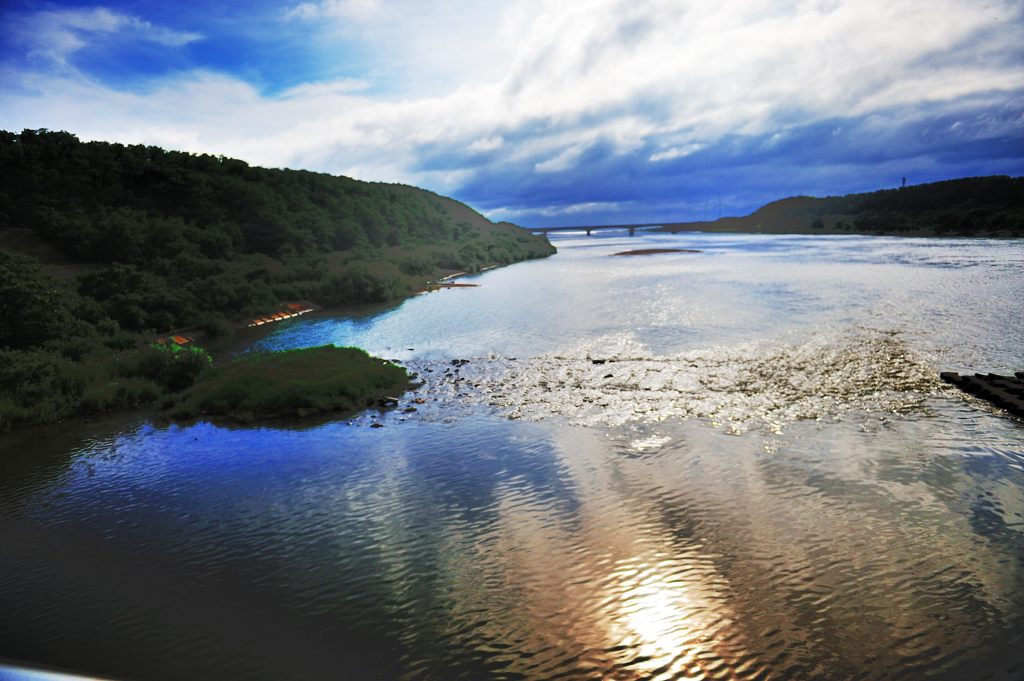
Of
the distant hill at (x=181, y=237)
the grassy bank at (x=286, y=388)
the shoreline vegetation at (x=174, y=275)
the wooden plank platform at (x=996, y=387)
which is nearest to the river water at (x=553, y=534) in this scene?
the wooden plank platform at (x=996, y=387)

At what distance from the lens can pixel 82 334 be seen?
35.0 metres

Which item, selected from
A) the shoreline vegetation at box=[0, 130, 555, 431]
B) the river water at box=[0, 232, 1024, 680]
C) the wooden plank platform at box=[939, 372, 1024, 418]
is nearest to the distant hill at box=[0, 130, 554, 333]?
the shoreline vegetation at box=[0, 130, 555, 431]

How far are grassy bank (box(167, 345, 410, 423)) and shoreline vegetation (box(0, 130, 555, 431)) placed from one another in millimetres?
88

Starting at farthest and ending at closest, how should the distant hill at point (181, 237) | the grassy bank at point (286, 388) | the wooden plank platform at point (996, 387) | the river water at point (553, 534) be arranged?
the distant hill at point (181, 237), the grassy bank at point (286, 388), the wooden plank platform at point (996, 387), the river water at point (553, 534)

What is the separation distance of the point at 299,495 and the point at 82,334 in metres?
25.9

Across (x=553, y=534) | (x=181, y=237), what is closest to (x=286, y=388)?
(x=553, y=534)

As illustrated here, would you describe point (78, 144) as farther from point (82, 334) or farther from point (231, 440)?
point (231, 440)

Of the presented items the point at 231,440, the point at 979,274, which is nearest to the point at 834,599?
the point at 231,440

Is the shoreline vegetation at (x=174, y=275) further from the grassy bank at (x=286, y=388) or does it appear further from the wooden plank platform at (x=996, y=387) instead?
the wooden plank platform at (x=996, y=387)

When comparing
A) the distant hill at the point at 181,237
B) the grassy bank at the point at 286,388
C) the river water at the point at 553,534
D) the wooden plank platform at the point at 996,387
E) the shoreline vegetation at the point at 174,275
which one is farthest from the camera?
the distant hill at the point at 181,237

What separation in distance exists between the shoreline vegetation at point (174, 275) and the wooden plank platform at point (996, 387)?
25883 millimetres

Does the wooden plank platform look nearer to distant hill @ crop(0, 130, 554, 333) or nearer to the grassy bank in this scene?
the grassy bank

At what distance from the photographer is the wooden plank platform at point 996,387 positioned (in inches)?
901

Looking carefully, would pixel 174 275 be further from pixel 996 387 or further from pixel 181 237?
pixel 996 387
